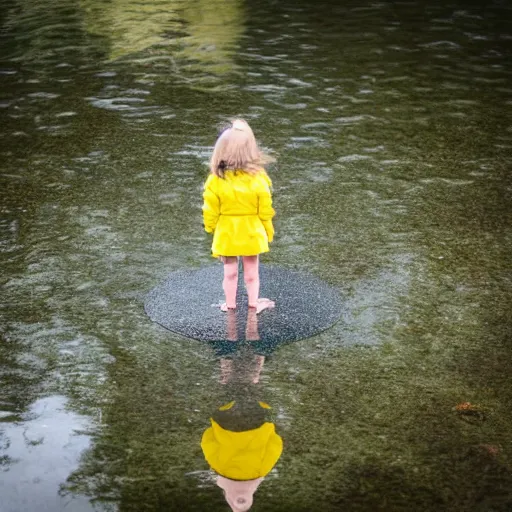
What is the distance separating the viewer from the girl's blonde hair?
504 cm

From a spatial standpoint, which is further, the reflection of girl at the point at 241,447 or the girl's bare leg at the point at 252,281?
the girl's bare leg at the point at 252,281

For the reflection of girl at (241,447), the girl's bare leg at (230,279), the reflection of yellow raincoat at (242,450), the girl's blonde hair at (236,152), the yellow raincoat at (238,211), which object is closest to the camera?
the reflection of girl at (241,447)

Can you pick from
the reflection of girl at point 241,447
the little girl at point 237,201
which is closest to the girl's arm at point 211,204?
the little girl at point 237,201

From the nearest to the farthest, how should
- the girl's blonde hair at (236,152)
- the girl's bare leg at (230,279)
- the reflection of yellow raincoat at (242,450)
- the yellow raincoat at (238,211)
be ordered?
the reflection of yellow raincoat at (242,450) → the girl's blonde hair at (236,152) → the yellow raincoat at (238,211) → the girl's bare leg at (230,279)

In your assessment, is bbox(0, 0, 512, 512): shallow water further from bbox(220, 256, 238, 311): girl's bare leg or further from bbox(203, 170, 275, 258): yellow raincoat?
bbox(203, 170, 275, 258): yellow raincoat

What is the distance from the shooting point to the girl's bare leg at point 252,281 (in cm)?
538

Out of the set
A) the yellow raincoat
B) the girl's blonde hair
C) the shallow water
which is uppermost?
the girl's blonde hair

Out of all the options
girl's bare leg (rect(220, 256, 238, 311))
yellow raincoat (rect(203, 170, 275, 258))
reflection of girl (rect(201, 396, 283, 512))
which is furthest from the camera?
girl's bare leg (rect(220, 256, 238, 311))

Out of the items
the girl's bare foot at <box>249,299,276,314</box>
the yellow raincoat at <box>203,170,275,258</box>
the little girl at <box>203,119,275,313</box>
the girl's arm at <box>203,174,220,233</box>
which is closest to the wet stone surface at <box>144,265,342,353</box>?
the girl's bare foot at <box>249,299,276,314</box>

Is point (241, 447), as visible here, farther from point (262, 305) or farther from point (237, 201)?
point (237, 201)

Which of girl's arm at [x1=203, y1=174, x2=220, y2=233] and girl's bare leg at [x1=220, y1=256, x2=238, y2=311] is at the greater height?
girl's arm at [x1=203, y1=174, x2=220, y2=233]

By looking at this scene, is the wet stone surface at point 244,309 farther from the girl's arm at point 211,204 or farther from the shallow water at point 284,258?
the girl's arm at point 211,204

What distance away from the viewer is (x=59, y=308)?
5.53 metres

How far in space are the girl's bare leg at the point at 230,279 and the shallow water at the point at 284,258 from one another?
1.53 ft
